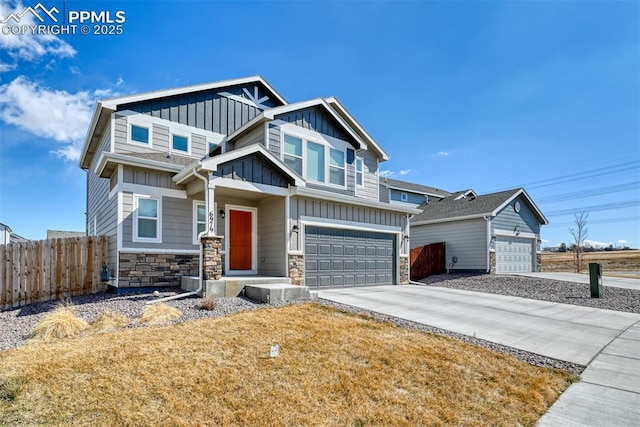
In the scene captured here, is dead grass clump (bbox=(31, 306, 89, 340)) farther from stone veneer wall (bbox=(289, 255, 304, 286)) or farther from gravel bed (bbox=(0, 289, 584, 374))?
stone veneer wall (bbox=(289, 255, 304, 286))

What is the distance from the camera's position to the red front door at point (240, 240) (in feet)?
36.6

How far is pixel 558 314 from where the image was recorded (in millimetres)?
8211

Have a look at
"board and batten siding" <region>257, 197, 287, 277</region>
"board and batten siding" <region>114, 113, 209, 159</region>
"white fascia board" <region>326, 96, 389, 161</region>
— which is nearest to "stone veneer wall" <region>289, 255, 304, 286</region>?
"board and batten siding" <region>257, 197, 287, 277</region>

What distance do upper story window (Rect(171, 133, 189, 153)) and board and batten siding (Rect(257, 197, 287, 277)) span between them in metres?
3.68

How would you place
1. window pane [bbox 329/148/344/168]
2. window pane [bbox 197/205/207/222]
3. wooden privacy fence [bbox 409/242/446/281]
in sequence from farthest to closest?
wooden privacy fence [bbox 409/242/446/281] < window pane [bbox 329/148/344/168] < window pane [bbox 197/205/207/222]

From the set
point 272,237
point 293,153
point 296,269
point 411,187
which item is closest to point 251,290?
point 296,269

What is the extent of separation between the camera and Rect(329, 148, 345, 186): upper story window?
13.5 metres

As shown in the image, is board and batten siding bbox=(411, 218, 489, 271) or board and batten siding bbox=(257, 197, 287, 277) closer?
board and batten siding bbox=(257, 197, 287, 277)

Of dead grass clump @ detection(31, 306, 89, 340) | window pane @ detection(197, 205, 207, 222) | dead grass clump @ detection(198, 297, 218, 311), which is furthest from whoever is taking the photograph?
window pane @ detection(197, 205, 207, 222)

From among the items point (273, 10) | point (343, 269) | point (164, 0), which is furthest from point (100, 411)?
point (273, 10)

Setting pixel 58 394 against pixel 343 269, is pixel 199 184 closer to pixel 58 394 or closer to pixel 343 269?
pixel 343 269

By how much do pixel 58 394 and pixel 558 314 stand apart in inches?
382

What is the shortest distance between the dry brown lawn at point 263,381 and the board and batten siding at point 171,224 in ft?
16.4

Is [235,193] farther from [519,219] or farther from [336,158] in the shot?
[519,219]
